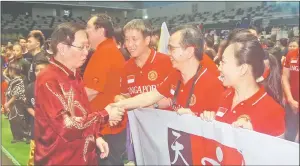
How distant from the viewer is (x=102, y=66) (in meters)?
1.97

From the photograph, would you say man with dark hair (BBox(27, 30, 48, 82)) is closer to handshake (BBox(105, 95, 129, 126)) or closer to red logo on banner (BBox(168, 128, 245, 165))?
handshake (BBox(105, 95, 129, 126))

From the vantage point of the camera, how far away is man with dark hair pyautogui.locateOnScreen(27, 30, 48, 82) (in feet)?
6.56

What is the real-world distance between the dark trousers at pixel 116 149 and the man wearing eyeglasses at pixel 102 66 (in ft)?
0.20

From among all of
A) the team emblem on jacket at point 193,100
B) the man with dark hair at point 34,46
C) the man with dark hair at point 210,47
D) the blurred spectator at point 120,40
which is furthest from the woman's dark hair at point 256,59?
the man with dark hair at point 34,46

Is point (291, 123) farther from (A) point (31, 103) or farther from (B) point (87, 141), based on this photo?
(A) point (31, 103)

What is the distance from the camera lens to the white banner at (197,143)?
4.75ft

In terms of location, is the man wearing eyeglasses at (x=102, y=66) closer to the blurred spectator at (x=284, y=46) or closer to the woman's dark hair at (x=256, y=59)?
the woman's dark hair at (x=256, y=59)

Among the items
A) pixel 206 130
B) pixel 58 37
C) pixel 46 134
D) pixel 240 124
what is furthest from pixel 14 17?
pixel 240 124

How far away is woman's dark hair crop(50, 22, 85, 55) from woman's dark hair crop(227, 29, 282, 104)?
825 mm

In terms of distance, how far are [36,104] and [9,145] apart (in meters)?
0.52

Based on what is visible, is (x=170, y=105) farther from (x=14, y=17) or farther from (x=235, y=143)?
(x=14, y=17)

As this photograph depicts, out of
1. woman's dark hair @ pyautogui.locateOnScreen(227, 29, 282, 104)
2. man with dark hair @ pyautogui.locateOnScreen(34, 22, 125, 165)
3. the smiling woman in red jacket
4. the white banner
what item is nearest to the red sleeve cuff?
man with dark hair @ pyautogui.locateOnScreen(34, 22, 125, 165)

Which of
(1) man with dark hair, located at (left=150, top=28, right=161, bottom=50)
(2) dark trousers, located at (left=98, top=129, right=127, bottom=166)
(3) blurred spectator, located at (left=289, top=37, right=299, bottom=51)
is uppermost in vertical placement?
(1) man with dark hair, located at (left=150, top=28, right=161, bottom=50)

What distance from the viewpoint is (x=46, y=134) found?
77.7 inches
